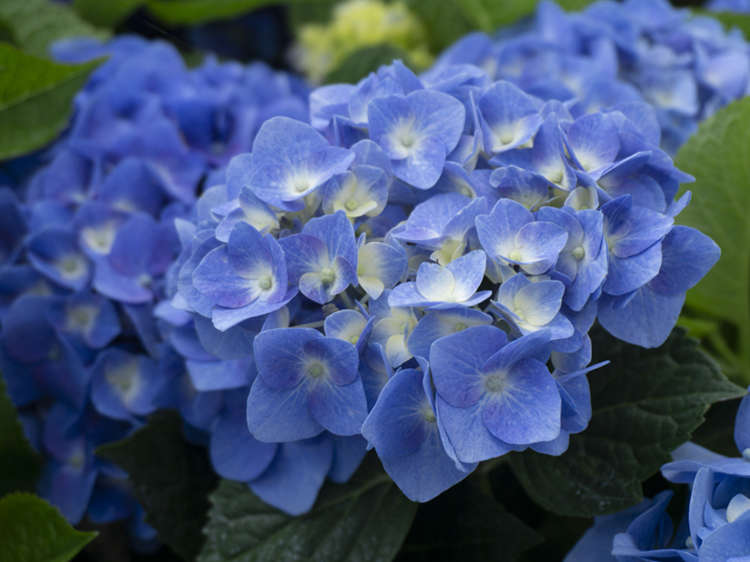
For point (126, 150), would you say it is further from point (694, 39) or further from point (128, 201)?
point (694, 39)

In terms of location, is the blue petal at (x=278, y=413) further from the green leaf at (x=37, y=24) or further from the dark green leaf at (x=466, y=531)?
the green leaf at (x=37, y=24)

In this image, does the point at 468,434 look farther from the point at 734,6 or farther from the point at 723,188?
the point at 734,6

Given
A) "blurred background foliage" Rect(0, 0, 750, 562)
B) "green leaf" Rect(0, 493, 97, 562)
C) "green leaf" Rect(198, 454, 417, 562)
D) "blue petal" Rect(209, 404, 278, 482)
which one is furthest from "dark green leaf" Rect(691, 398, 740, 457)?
"green leaf" Rect(0, 493, 97, 562)

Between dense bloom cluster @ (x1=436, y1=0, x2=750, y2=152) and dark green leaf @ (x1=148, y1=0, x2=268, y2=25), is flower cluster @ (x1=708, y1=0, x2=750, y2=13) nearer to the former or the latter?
dense bloom cluster @ (x1=436, y1=0, x2=750, y2=152)

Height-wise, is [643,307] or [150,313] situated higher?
[643,307]

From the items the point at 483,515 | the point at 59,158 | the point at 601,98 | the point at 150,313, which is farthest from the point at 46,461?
the point at 601,98

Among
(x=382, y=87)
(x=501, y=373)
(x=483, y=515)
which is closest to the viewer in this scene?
(x=501, y=373)

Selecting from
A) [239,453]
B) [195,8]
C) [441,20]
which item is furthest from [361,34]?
[239,453]
